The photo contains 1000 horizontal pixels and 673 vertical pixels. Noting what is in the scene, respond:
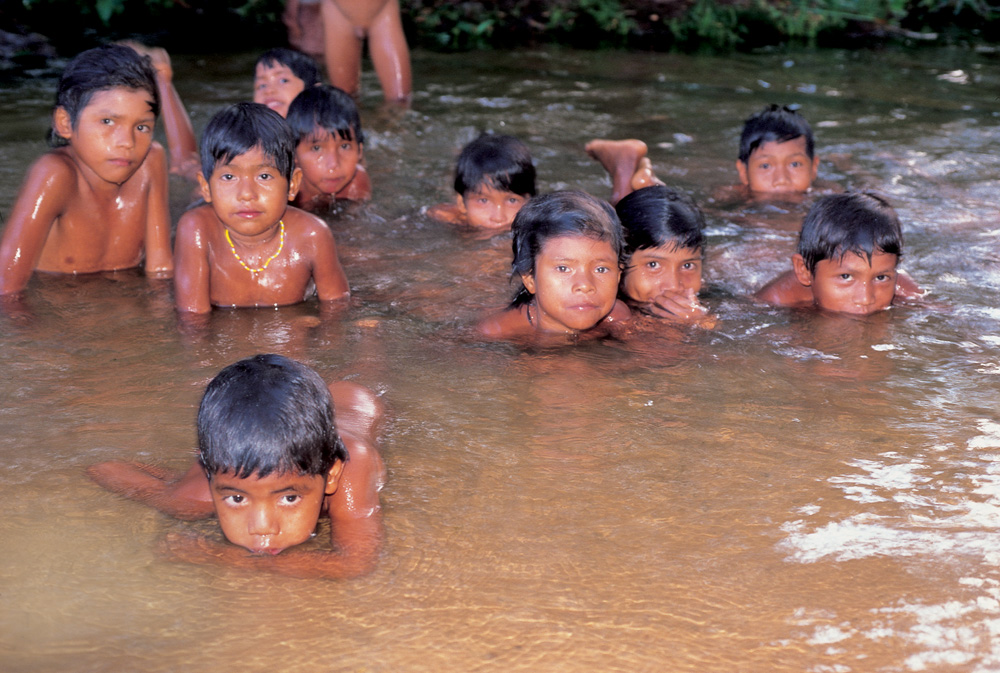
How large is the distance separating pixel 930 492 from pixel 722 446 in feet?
1.84

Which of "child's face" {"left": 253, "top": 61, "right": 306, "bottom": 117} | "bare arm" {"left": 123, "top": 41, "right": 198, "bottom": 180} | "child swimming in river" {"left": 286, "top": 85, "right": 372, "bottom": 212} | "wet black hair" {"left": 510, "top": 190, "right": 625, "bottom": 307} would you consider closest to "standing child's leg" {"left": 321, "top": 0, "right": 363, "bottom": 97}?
"child's face" {"left": 253, "top": 61, "right": 306, "bottom": 117}

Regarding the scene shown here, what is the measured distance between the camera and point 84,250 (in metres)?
4.63

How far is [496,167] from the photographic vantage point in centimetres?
538

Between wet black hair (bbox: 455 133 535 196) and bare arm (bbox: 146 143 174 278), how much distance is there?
1.50 meters

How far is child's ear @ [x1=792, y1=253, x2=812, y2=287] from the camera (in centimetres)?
444

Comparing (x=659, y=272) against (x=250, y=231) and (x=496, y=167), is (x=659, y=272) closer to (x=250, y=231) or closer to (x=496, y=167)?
(x=496, y=167)

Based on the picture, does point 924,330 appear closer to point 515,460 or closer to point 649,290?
point 649,290

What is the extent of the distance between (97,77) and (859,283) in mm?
3116

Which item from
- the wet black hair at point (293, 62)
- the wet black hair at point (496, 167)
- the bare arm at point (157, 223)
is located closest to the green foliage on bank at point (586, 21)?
the wet black hair at point (293, 62)

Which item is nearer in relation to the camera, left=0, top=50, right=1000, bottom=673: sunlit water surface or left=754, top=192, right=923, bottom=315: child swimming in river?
left=0, top=50, right=1000, bottom=673: sunlit water surface

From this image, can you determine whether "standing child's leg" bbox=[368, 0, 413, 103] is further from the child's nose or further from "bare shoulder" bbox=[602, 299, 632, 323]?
the child's nose

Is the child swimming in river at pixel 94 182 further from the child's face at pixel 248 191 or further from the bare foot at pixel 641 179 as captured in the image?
the bare foot at pixel 641 179

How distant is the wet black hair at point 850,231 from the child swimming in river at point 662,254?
451mm

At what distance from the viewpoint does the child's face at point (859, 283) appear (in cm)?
427
